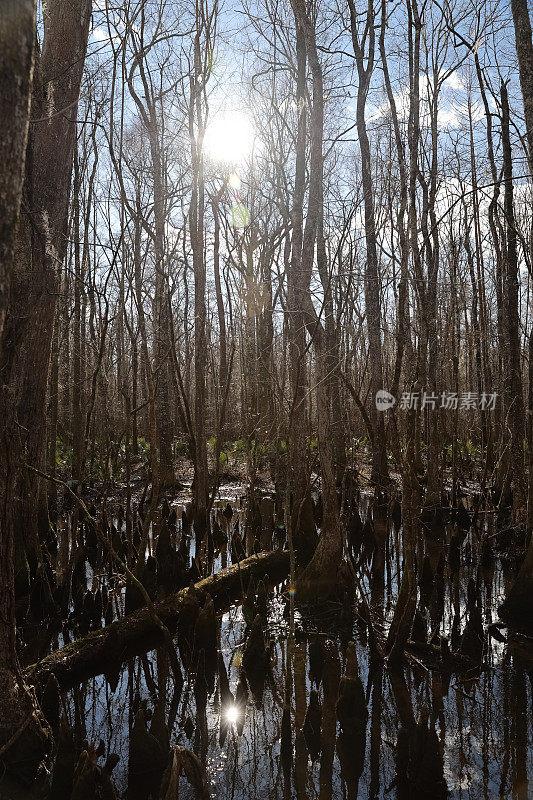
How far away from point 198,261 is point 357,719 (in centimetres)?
663

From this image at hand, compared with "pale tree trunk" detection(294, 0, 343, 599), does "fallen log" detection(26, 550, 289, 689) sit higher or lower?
lower

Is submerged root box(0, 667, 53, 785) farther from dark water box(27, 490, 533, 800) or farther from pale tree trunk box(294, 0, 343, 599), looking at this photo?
pale tree trunk box(294, 0, 343, 599)

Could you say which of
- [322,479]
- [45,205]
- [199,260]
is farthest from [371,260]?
[45,205]

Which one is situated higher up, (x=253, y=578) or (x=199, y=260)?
(x=199, y=260)

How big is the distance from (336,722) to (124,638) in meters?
1.67

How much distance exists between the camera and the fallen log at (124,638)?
12.8 feet

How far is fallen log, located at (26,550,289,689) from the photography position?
3895 millimetres

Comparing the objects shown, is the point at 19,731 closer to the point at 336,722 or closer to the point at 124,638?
the point at 124,638

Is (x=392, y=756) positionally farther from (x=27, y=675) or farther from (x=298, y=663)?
(x=27, y=675)

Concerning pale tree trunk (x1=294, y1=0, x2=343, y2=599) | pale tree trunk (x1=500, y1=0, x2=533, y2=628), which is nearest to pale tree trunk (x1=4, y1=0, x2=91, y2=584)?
pale tree trunk (x1=294, y1=0, x2=343, y2=599)

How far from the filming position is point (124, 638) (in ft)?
14.4

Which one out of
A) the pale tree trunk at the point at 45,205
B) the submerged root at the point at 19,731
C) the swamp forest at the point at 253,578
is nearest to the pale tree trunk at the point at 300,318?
the swamp forest at the point at 253,578

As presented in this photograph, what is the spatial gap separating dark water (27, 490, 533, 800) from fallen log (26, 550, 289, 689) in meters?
0.11

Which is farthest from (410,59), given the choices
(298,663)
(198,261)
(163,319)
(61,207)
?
(298,663)
